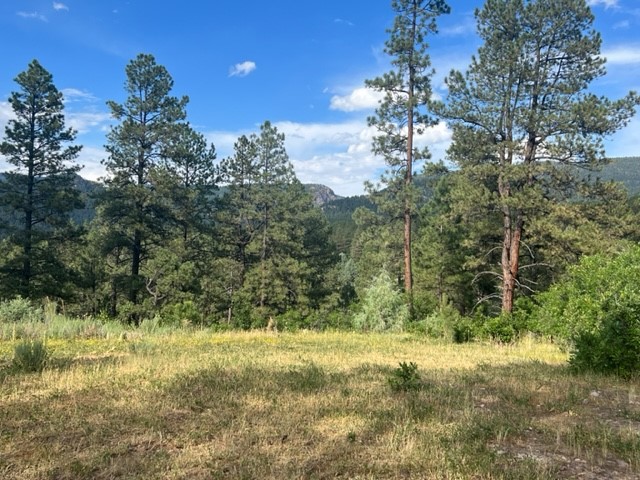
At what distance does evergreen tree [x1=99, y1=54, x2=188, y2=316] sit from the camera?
84.3 ft

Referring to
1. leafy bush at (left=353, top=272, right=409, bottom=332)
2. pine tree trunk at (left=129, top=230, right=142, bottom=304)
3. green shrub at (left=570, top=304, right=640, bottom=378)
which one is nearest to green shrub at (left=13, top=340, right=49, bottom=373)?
green shrub at (left=570, top=304, right=640, bottom=378)

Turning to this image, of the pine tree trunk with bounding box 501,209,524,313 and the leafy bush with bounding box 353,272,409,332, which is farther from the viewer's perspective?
the leafy bush with bounding box 353,272,409,332

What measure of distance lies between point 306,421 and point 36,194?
25270 mm

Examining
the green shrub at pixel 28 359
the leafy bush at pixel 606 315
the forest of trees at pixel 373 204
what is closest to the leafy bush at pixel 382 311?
the forest of trees at pixel 373 204

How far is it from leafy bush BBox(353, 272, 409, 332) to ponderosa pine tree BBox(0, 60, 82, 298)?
16.8 metres

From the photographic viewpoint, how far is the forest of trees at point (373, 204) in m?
17.6

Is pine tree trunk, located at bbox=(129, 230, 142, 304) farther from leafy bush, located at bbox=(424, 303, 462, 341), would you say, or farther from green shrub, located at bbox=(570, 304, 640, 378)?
green shrub, located at bbox=(570, 304, 640, 378)

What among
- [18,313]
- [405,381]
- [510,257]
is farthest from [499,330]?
[18,313]

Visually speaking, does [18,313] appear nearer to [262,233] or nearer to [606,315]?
[606,315]

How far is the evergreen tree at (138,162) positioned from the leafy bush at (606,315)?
22.4 m

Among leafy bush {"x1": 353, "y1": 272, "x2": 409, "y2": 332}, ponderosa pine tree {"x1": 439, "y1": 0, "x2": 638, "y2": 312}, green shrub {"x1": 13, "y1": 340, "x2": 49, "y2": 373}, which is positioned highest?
ponderosa pine tree {"x1": 439, "y1": 0, "x2": 638, "y2": 312}

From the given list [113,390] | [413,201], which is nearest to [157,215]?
[413,201]

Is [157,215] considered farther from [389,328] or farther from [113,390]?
[113,390]

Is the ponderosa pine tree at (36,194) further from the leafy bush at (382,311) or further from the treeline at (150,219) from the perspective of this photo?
the leafy bush at (382,311)
